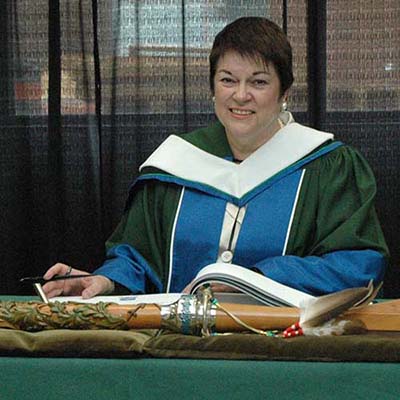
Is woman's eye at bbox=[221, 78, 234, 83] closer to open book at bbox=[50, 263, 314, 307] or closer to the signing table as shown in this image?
open book at bbox=[50, 263, 314, 307]

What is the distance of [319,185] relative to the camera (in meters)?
2.09

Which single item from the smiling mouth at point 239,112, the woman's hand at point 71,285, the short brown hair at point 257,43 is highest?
the short brown hair at point 257,43

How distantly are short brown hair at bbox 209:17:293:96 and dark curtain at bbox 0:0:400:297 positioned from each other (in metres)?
0.74

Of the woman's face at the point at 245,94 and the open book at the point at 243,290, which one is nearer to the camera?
the open book at the point at 243,290

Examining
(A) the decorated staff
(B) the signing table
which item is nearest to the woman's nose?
(A) the decorated staff

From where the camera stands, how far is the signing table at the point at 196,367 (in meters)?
1.31

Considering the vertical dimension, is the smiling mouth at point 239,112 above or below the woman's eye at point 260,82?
below

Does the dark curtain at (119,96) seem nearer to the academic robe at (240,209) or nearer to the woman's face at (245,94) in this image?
the academic robe at (240,209)

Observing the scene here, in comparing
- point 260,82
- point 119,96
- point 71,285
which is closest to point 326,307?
point 71,285

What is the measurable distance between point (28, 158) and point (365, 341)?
175 cm

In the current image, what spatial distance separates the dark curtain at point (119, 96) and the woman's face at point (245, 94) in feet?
2.43

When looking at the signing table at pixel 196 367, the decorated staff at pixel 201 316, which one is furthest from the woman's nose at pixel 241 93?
the signing table at pixel 196 367

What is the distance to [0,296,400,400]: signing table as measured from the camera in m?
1.31

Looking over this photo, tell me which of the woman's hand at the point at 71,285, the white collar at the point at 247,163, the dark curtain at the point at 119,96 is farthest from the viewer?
the dark curtain at the point at 119,96
